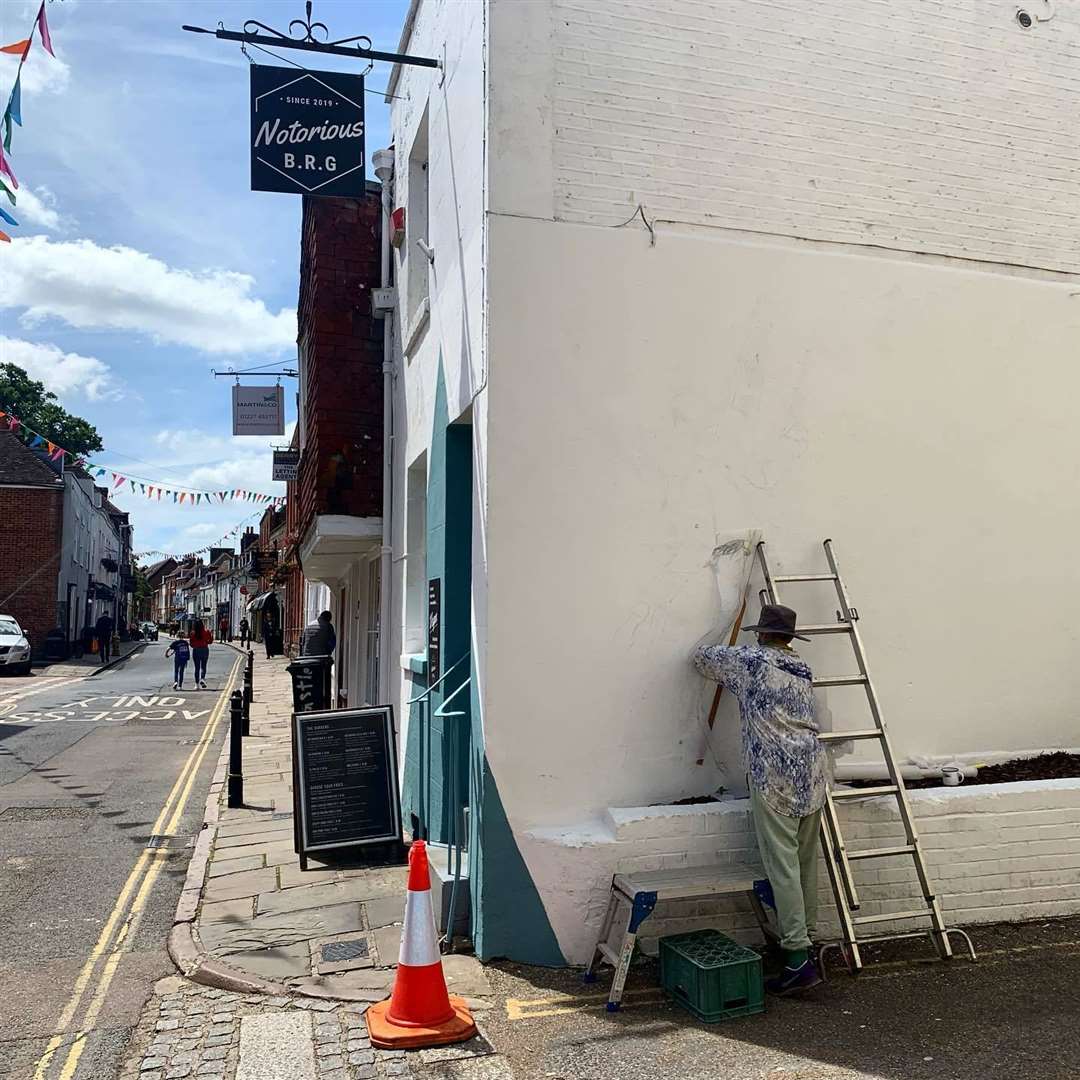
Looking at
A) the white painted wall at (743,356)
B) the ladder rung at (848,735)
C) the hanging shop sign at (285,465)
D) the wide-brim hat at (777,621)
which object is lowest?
the ladder rung at (848,735)

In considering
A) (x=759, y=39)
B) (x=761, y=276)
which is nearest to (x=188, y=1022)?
(x=761, y=276)

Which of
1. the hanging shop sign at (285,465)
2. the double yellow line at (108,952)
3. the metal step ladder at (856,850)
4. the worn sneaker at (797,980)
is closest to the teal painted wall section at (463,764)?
the worn sneaker at (797,980)

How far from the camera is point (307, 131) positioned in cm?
752

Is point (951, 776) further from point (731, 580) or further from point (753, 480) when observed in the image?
point (753, 480)

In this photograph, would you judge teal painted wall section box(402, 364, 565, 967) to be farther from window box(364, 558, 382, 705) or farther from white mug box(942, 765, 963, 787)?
window box(364, 558, 382, 705)

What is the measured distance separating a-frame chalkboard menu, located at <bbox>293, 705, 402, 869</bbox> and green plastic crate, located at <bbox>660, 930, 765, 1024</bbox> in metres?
3.23

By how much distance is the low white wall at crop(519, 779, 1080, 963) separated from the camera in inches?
203

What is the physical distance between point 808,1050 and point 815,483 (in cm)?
326

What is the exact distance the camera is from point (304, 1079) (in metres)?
3.94

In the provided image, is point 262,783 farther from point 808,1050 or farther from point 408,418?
point 808,1050

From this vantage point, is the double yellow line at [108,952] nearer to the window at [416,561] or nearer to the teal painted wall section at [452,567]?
the teal painted wall section at [452,567]

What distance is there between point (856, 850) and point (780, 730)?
108 cm

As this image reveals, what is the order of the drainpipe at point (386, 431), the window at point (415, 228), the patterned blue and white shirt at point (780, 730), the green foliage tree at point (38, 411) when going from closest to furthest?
the patterned blue and white shirt at point (780, 730) → the window at point (415, 228) → the drainpipe at point (386, 431) → the green foliage tree at point (38, 411)

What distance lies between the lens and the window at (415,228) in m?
8.46
